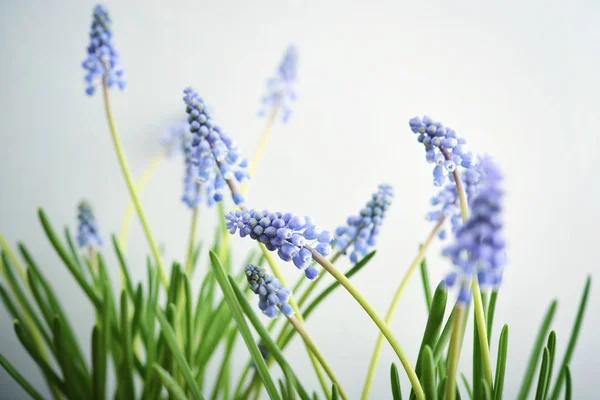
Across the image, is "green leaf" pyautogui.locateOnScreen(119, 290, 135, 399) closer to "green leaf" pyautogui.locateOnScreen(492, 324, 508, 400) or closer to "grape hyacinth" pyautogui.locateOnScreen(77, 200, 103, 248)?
"grape hyacinth" pyautogui.locateOnScreen(77, 200, 103, 248)

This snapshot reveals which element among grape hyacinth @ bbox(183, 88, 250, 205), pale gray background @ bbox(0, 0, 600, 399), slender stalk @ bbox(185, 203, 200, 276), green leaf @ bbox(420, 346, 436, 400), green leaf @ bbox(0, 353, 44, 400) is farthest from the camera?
pale gray background @ bbox(0, 0, 600, 399)

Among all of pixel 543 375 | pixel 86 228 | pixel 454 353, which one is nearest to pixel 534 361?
pixel 543 375

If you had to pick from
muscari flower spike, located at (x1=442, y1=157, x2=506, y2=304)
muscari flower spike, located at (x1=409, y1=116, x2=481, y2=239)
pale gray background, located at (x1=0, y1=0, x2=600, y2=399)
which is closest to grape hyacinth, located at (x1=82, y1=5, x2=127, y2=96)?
pale gray background, located at (x1=0, y1=0, x2=600, y2=399)

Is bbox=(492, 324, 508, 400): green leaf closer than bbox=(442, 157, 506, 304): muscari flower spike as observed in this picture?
No

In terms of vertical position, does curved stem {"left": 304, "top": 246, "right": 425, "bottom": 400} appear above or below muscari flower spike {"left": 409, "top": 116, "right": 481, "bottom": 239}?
below

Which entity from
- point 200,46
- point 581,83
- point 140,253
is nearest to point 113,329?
point 140,253

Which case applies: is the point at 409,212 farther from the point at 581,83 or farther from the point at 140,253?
the point at 140,253

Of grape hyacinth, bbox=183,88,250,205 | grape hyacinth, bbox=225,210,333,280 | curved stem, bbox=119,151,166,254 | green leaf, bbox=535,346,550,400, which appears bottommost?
green leaf, bbox=535,346,550,400

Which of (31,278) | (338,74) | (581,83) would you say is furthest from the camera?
(338,74)
